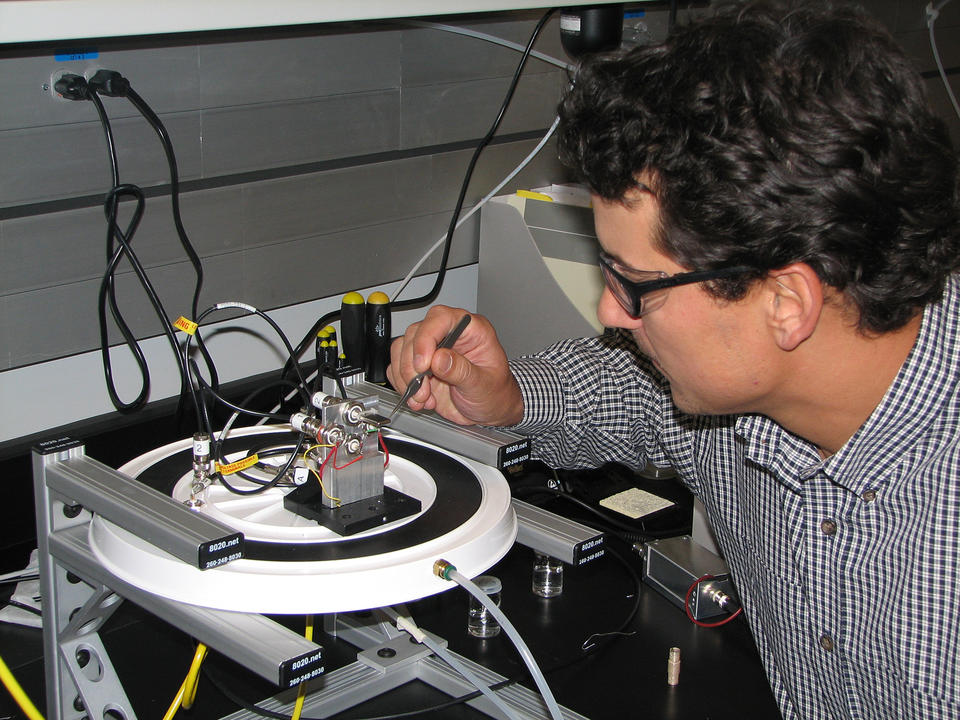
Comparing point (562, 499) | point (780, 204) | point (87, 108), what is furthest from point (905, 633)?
point (87, 108)

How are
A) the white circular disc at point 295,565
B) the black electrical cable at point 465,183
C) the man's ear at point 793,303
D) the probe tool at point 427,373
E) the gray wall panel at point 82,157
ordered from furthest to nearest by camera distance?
the black electrical cable at point 465,183 → the gray wall panel at point 82,157 → the probe tool at point 427,373 → the man's ear at point 793,303 → the white circular disc at point 295,565

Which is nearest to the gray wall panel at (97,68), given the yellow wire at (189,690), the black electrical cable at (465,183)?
the black electrical cable at (465,183)

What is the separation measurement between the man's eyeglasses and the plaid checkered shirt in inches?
8.7

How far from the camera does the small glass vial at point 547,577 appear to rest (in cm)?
126

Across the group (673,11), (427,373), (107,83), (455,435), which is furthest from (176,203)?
(673,11)

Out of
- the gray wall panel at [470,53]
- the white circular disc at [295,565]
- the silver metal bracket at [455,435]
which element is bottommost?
the white circular disc at [295,565]

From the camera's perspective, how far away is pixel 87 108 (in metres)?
1.16

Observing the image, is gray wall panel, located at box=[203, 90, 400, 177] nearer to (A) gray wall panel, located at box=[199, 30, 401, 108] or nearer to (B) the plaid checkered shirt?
(A) gray wall panel, located at box=[199, 30, 401, 108]

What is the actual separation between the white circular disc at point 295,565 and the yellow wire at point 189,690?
117mm

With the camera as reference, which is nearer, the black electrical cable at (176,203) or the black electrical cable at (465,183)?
the black electrical cable at (176,203)

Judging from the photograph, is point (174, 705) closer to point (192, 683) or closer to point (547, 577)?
point (192, 683)

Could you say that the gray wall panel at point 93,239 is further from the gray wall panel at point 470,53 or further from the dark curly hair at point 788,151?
the dark curly hair at point 788,151

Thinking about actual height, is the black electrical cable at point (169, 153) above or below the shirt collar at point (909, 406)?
above

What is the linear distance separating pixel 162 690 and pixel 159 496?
35 centimetres
